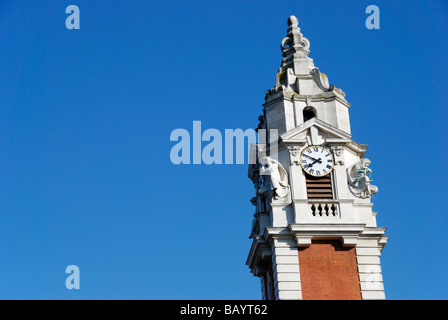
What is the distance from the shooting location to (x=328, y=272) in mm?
46688

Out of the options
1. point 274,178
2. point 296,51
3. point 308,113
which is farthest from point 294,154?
point 296,51

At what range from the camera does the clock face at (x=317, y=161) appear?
4931 cm

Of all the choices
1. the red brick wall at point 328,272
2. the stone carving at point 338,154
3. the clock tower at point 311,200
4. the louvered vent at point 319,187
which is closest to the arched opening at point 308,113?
the clock tower at point 311,200

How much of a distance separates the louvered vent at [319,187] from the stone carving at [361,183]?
1.11m

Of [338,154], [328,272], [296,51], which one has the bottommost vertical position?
[328,272]

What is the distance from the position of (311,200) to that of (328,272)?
3742 mm

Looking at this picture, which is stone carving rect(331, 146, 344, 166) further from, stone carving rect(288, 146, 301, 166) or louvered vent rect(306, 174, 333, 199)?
stone carving rect(288, 146, 301, 166)

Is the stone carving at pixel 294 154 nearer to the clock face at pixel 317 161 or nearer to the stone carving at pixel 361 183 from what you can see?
the clock face at pixel 317 161

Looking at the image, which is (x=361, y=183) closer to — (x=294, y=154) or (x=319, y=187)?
(x=319, y=187)
